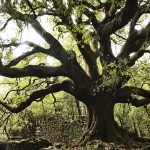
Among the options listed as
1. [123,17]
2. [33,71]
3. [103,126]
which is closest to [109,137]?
[103,126]

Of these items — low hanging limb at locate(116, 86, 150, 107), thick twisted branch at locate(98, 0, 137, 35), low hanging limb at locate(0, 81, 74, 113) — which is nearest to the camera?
thick twisted branch at locate(98, 0, 137, 35)

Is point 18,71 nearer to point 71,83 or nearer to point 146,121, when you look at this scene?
point 71,83

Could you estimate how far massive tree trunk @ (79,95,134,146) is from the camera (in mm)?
15703

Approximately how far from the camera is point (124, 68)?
39.0ft

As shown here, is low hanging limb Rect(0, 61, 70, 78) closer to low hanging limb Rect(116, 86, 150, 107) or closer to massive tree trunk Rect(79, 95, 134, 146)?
massive tree trunk Rect(79, 95, 134, 146)

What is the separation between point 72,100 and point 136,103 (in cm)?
2478

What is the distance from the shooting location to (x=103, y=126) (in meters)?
16.1

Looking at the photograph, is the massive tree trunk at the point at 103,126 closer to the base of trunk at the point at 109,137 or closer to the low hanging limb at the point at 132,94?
the base of trunk at the point at 109,137

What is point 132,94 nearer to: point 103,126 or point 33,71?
point 103,126

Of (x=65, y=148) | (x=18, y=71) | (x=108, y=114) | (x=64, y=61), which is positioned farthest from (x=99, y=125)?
(x=18, y=71)

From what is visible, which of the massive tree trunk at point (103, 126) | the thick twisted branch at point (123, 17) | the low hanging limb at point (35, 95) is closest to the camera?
the thick twisted branch at point (123, 17)

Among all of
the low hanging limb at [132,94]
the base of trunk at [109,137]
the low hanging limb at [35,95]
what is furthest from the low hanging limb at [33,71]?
the base of trunk at [109,137]

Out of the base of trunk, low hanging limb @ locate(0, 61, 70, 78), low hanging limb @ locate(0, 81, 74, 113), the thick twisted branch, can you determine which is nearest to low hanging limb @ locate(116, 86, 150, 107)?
the base of trunk

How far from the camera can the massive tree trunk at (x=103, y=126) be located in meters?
15.7
